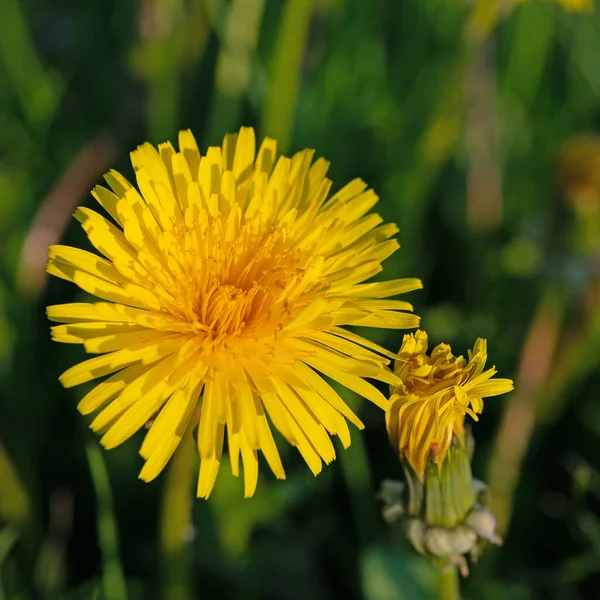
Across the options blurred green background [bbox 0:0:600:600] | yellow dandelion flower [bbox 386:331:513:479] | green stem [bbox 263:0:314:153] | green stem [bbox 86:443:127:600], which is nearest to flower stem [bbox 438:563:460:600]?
yellow dandelion flower [bbox 386:331:513:479]

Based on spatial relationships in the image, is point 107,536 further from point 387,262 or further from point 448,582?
point 387,262

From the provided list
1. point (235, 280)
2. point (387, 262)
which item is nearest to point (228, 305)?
point (235, 280)

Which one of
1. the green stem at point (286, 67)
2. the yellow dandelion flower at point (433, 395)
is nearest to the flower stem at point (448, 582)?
the yellow dandelion flower at point (433, 395)

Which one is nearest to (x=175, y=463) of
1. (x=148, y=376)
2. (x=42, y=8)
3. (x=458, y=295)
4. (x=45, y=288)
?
(x=148, y=376)

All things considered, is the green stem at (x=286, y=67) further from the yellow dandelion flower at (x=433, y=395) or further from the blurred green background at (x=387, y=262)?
the yellow dandelion flower at (x=433, y=395)

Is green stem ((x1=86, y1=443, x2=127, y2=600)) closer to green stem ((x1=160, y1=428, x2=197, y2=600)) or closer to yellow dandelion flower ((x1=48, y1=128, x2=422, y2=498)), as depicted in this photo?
green stem ((x1=160, y1=428, x2=197, y2=600))
